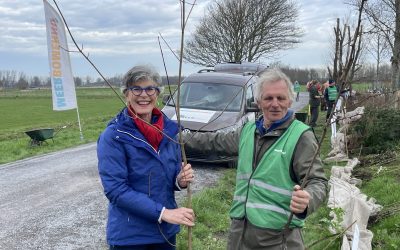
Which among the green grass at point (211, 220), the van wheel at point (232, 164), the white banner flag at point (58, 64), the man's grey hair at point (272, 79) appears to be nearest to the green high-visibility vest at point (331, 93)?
the van wheel at point (232, 164)

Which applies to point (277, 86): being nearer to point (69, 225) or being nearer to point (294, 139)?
point (294, 139)

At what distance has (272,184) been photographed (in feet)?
7.99

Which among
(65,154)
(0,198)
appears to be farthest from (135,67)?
(65,154)

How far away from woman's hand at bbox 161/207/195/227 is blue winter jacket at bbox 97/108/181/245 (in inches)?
1.9

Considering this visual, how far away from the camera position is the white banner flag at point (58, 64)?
1280 centimetres

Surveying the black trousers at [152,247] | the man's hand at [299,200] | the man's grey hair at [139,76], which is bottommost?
the black trousers at [152,247]

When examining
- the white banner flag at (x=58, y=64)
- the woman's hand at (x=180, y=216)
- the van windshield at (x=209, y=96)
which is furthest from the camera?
the white banner flag at (x=58, y=64)

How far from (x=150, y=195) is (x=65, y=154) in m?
9.69

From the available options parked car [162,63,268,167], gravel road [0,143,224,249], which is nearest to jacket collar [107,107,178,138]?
gravel road [0,143,224,249]

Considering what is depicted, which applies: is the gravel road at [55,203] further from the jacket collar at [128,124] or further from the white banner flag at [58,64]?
the white banner flag at [58,64]

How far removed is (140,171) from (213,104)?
7.43 metres

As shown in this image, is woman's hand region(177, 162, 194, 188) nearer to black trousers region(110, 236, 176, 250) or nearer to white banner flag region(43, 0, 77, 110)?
black trousers region(110, 236, 176, 250)

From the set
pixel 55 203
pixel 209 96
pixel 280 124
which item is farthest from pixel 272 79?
pixel 209 96

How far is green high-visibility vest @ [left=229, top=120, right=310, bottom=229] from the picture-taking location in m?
2.40
